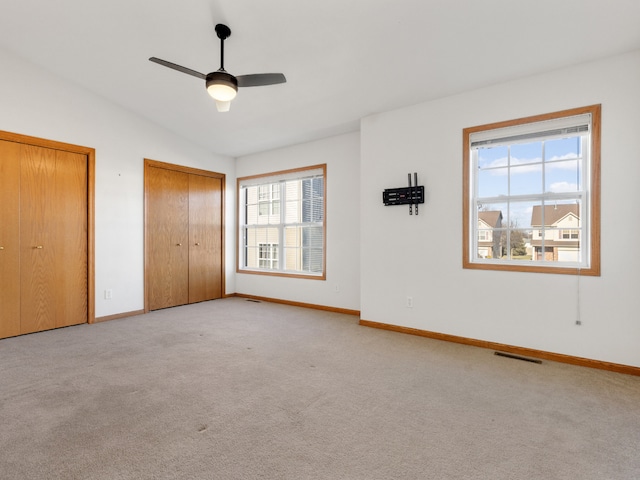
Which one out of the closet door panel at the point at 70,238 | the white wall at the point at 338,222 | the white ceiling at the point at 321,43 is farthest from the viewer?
the white wall at the point at 338,222

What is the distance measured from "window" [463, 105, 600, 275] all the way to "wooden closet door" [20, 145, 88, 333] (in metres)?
4.74

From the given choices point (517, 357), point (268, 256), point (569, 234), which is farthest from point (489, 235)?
point (268, 256)

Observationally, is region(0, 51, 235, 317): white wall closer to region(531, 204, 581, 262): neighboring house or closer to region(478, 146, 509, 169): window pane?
region(478, 146, 509, 169): window pane

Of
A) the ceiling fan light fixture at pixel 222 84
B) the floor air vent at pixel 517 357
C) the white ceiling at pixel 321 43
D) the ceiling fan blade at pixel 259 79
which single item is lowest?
the floor air vent at pixel 517 357

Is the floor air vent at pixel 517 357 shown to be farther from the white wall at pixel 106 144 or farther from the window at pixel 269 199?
the white wall at pixel 106 144

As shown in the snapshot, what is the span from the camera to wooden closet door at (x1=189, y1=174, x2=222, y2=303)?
18.3 feet

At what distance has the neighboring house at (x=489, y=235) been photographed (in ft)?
11.5

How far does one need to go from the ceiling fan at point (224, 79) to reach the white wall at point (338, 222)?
2232 mm

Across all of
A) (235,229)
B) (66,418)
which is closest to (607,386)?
(66,418)

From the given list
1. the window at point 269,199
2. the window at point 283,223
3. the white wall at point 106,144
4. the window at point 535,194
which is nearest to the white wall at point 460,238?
the window at point 535,194

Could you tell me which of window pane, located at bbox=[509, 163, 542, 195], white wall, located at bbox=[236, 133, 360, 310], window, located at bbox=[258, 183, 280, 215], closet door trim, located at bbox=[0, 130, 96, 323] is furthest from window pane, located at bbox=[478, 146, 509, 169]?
closet door trim, located at bbox=[0, 130, 96, 323]

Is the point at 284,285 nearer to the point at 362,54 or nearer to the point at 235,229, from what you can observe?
the point at 235,229

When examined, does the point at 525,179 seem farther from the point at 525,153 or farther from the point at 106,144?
the point at 106,144

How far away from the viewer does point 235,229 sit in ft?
20.7
